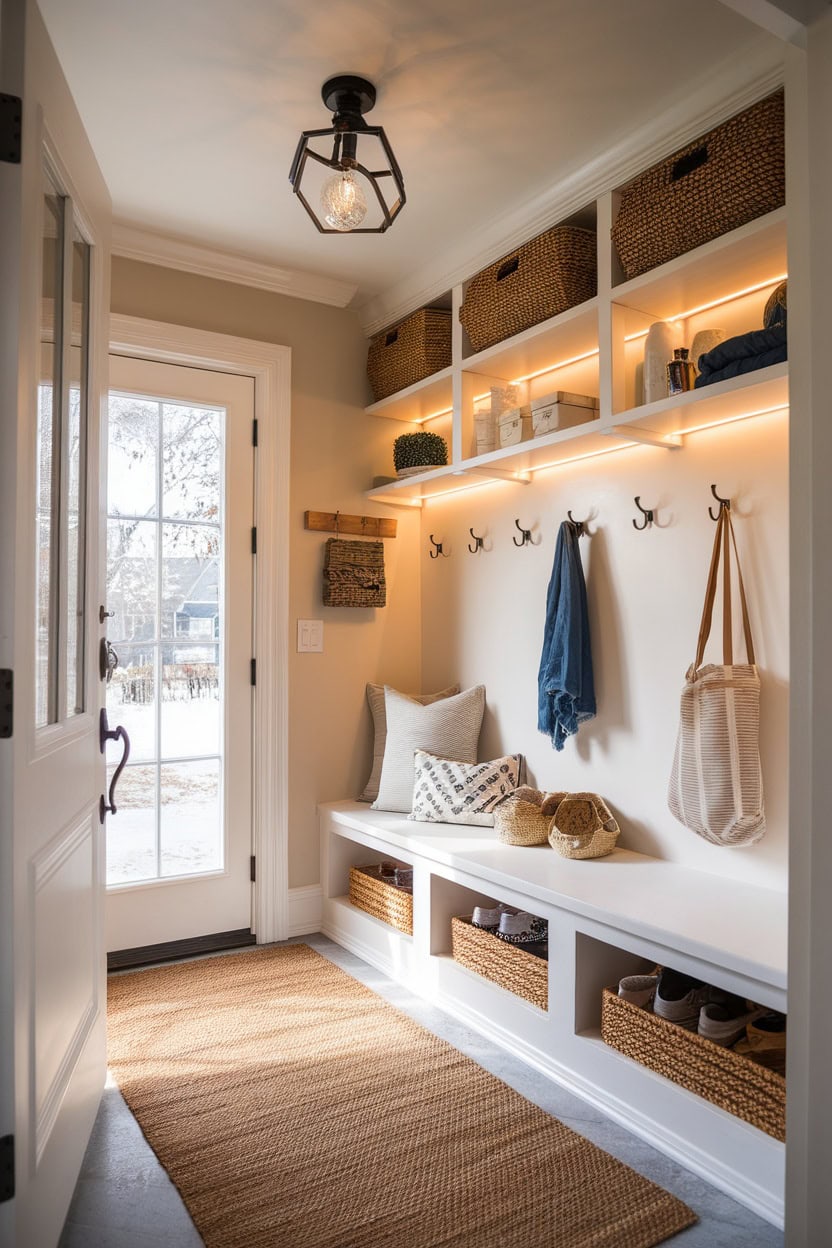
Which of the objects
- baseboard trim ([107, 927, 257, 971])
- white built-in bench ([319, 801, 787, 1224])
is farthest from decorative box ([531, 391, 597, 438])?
baseboard trim ([107, 927, 257, 971])

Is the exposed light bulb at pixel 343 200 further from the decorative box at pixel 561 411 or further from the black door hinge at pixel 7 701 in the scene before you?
the black door hinge at pixel 7 701

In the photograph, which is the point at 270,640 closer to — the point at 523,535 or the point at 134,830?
the point at 134,830

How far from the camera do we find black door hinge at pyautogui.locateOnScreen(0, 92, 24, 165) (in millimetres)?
1302

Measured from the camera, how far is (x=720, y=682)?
2.25m

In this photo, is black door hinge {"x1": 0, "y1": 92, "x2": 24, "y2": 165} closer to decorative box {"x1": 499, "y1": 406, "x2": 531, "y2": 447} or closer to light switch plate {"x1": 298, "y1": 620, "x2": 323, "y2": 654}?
decorative box {"x1": 499, "y1": 406, "x2": 531, "y2": 447}

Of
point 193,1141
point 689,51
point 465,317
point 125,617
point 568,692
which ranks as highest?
point 689,51

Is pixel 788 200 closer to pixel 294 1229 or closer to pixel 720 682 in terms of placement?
pixel 720 682

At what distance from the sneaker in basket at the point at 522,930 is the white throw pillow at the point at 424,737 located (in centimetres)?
74

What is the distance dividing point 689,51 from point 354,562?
2061mm

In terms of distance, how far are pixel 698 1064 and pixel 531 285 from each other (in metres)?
2.24

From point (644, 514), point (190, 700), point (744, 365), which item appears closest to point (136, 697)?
point (190, 700)

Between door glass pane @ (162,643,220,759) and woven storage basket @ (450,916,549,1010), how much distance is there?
1.17 m

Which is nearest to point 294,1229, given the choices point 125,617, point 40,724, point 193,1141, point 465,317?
point 193,1141

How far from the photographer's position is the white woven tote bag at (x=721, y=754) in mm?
2211
